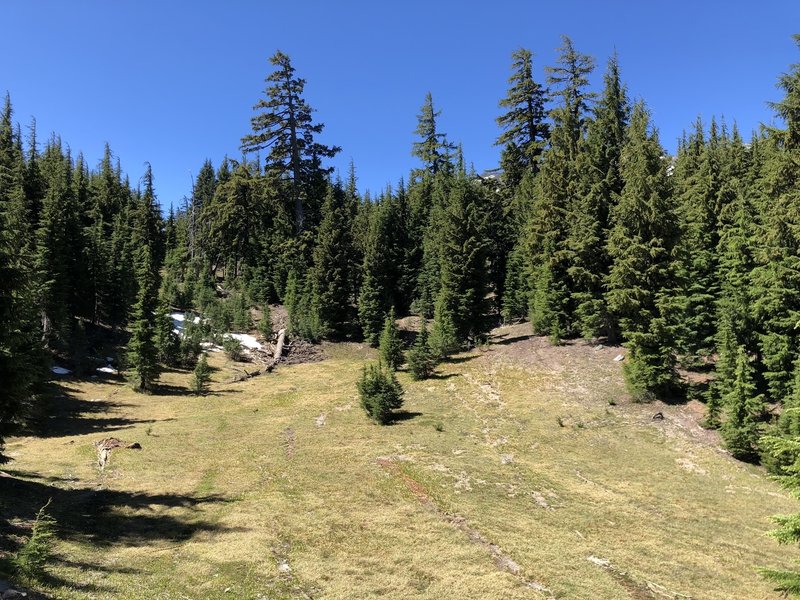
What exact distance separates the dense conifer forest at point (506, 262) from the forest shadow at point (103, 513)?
2586 millimetres

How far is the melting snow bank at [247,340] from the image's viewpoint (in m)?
51.2

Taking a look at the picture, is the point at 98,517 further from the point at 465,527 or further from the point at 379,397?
the point at 379,397

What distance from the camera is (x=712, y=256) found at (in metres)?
36.2

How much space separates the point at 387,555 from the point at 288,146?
60795mm

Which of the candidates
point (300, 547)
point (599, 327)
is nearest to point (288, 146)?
point (599, 327)

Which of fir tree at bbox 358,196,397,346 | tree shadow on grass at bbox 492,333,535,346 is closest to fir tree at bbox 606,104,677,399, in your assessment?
tree shadow on grass at bbox 492,333,535,346

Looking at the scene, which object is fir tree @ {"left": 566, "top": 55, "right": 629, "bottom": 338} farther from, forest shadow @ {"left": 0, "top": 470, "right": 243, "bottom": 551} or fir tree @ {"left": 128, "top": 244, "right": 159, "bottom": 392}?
fir tree @ {"left": 128, "top": 244, "right": 159, "bottom": 392}

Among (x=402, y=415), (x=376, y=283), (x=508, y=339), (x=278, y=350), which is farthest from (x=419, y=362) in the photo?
(x=278, y=350)

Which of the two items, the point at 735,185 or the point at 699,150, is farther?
the point at 699,150

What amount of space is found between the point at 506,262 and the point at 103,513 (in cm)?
4658

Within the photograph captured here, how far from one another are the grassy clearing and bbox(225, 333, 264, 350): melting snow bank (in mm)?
18151

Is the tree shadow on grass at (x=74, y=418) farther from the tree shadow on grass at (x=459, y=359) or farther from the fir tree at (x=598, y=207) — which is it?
the fir tree at (x=598, y=207)

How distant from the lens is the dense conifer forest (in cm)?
2492

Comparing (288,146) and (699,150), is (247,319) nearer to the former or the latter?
(288,146)
